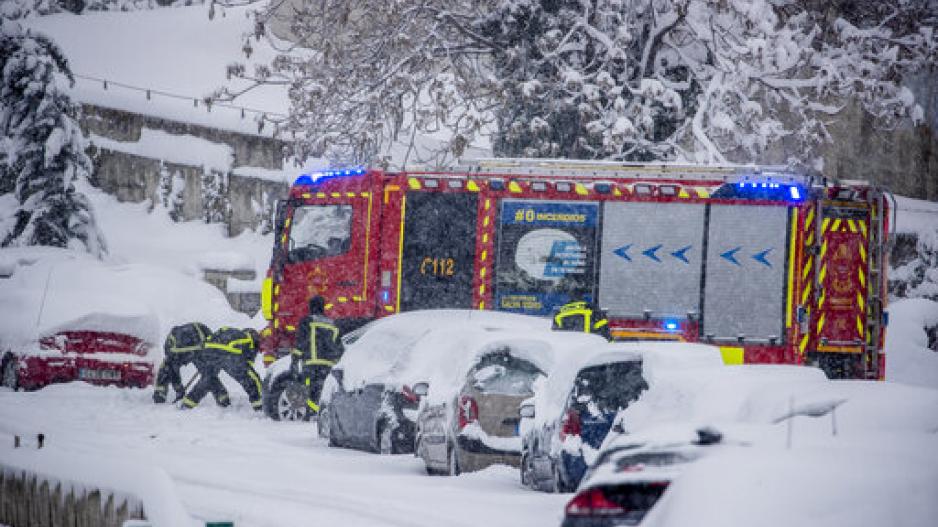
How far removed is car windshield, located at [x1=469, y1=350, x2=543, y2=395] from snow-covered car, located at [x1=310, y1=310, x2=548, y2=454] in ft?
1.88

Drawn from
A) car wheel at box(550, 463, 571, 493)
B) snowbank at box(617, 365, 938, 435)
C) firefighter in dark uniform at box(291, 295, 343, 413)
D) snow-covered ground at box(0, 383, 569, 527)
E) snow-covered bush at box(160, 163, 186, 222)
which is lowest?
snow-covered ground at box(0, 383, 569, 527)

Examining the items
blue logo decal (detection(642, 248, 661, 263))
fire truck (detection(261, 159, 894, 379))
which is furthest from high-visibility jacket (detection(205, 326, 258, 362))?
blue logo decal (detection(642, 248, 661, 263))

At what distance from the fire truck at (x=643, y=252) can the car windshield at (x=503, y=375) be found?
6672 millimetres

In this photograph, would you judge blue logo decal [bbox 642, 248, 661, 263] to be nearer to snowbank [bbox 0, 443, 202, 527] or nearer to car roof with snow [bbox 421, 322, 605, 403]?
car roof with snow [bbox 421, 322, 605, 403]

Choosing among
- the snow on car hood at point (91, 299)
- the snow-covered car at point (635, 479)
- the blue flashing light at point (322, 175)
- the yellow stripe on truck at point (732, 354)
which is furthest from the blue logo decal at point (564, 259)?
the snow-covered car at point (635, 479)

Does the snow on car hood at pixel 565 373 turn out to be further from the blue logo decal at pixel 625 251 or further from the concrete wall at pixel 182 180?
the concrete wall at pixel 182 180

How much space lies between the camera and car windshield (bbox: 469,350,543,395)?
1354 cm

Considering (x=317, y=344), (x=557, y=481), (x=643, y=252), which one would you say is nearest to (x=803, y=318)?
(x=643, y=252)

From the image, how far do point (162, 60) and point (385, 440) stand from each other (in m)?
62.4

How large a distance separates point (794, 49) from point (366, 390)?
1092cm

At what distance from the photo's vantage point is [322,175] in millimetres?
22047

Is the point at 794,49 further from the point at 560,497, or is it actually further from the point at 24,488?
the point at 24,488

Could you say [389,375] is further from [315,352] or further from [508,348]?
[315,352]

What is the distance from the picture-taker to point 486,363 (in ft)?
44.8
